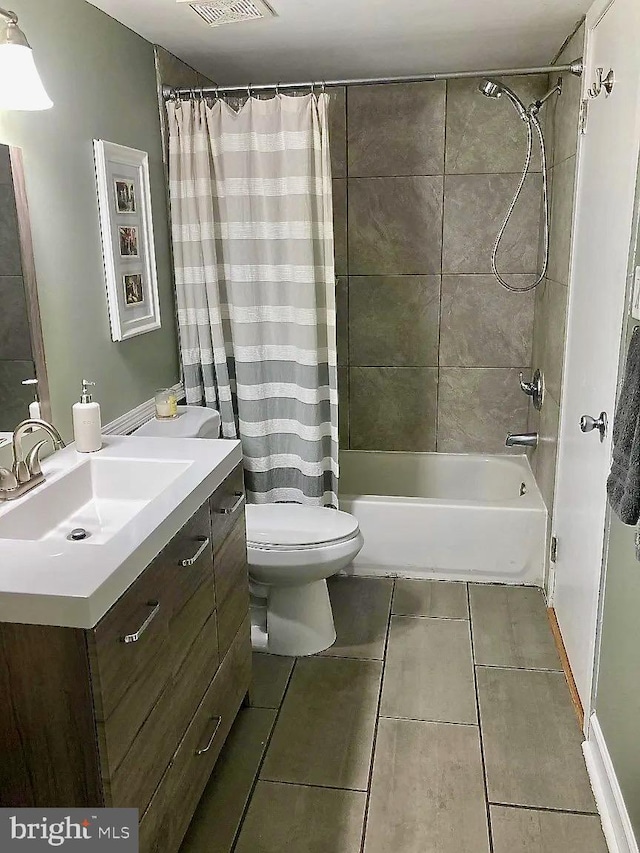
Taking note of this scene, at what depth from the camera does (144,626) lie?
1444 mm

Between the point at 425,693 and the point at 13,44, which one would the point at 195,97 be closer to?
the point at 13,44

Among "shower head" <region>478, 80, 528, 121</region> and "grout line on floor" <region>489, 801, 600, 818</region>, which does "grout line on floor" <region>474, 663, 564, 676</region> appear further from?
"shower head" <region>478, 80, 528, 121</region>

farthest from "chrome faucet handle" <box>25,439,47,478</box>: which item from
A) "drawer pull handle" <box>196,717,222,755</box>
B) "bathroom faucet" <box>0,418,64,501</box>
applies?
"drawer pull handle" <box>196,717,222,755</box>

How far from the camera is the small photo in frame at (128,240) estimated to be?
250 cm

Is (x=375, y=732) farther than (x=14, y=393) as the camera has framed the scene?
Yes

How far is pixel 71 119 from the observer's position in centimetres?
219

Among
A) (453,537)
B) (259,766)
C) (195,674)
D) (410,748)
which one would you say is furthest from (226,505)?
(453,537)

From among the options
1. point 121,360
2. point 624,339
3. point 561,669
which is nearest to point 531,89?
point 624,339

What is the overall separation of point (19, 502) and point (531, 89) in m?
2.84

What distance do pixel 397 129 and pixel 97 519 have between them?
242 centimetres

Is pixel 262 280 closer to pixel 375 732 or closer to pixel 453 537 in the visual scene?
pixel 453 537

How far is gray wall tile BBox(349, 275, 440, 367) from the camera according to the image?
355 centimetres

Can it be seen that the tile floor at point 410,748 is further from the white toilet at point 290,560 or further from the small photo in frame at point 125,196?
the small photo in frame at point 125,196

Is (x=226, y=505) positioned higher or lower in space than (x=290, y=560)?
higher
